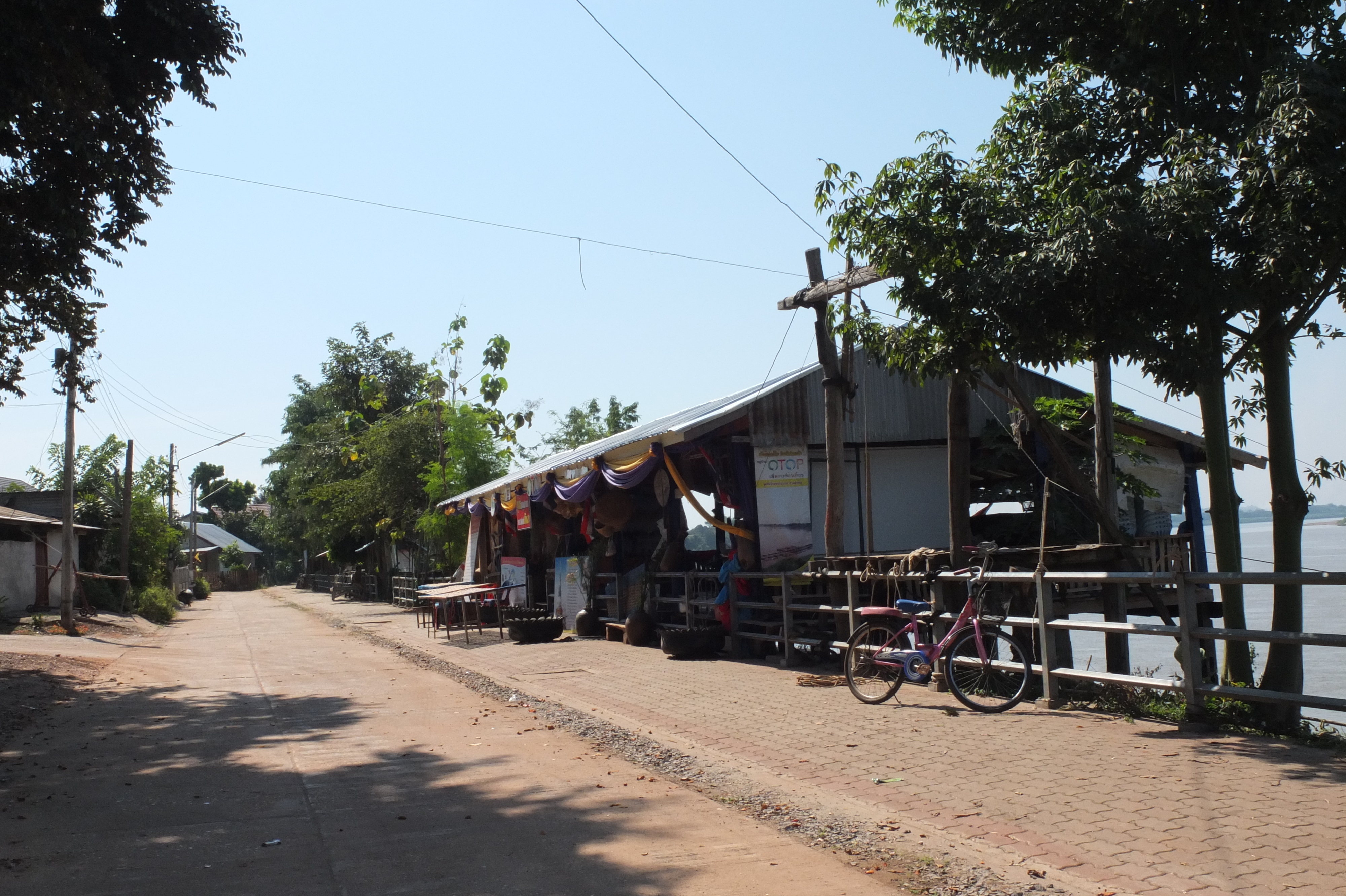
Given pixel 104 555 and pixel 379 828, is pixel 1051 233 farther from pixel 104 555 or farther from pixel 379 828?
pixel 104 555

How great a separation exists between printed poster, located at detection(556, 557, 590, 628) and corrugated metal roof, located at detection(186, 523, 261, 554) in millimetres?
73638

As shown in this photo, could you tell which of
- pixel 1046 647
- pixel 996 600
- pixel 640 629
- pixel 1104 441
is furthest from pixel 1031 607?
pixel 640 629

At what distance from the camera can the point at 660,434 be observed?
49.9 ft

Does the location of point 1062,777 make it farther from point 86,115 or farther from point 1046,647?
point 86,115

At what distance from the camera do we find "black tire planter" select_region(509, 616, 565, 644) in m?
18.7

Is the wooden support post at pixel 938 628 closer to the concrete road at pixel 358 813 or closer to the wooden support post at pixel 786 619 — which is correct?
the wooden support post at pixel 786 619

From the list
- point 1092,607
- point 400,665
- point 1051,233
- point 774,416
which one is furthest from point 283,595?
point 1051,233

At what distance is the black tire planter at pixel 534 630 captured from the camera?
61.2ft

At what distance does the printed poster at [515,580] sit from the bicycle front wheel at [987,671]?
14312 millimetres

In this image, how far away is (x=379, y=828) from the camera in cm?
629

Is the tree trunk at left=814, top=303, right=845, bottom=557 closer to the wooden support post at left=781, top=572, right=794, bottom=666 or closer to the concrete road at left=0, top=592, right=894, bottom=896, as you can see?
the wooden support post at left=781, top=572, right=794, bottom=666

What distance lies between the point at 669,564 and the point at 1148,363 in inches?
393

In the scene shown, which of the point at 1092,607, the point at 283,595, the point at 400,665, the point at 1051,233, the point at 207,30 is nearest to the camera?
the point at 1051,233

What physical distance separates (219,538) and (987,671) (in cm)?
9254
